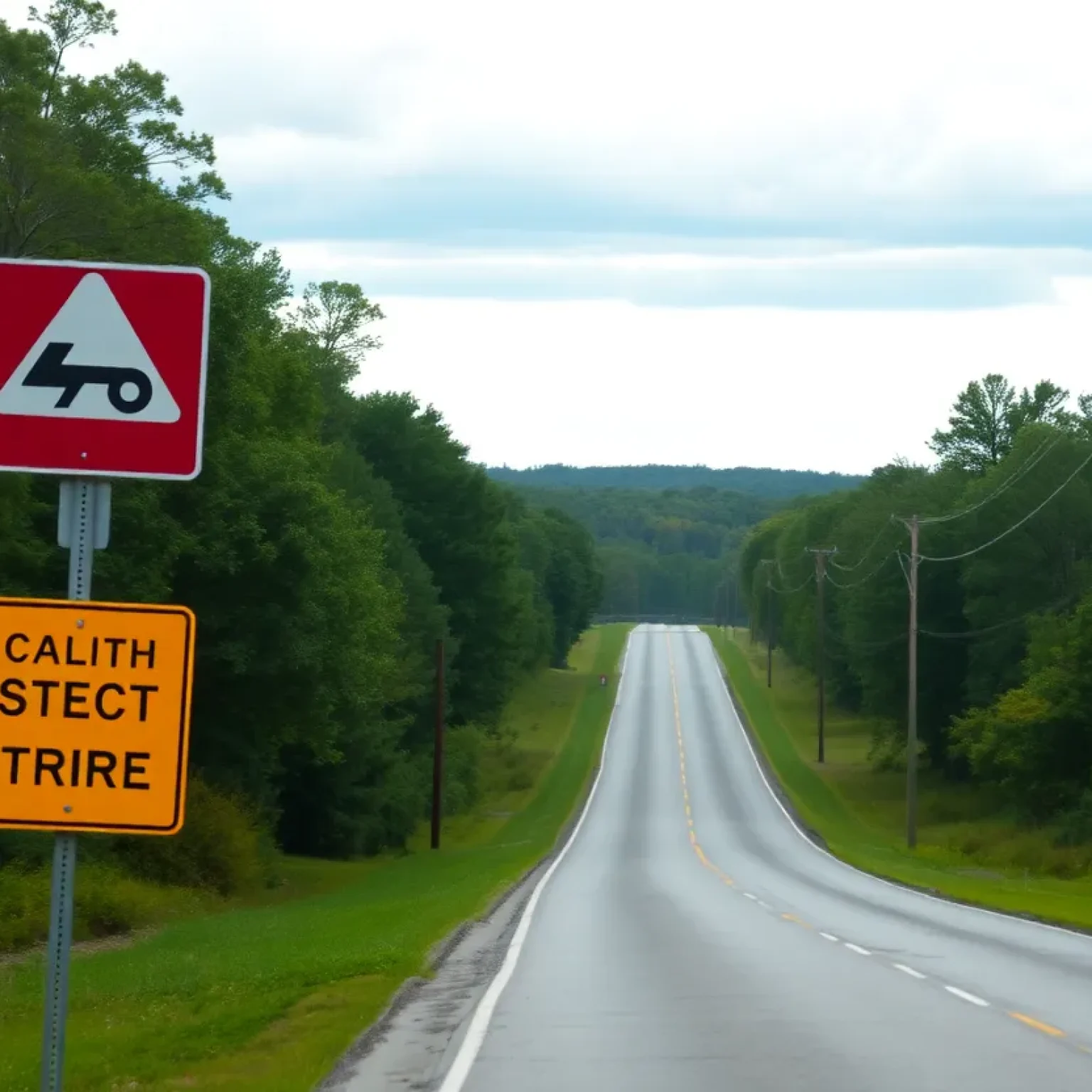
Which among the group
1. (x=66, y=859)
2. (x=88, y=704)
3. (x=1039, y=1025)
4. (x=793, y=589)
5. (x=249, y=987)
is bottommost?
(x=249, y=987)

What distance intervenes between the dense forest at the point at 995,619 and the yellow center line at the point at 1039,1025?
44.3 meters

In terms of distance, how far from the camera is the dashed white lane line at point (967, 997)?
1680 centimetres

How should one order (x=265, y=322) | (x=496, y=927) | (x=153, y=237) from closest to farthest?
(x=496, y=927), (x=153, y=237), (x=265, y=322)

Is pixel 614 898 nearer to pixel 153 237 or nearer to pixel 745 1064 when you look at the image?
pixel 153 237

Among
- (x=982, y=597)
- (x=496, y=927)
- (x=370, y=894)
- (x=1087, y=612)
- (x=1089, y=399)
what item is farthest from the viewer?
(x=1089, y=399)

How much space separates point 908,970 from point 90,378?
16249 millimetres

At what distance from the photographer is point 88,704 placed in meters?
6.04

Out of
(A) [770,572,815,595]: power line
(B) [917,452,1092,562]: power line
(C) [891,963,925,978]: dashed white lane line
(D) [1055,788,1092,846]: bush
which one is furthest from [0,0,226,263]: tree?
(A) [770,572,815,595]: power line

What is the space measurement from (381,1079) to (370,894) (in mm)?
28747

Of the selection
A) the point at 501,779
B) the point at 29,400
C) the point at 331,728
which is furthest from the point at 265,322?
the point at 29,400

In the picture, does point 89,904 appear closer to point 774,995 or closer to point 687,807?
point 774,995

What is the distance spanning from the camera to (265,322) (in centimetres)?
5488

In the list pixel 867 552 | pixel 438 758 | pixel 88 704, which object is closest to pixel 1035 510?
pixel 867 552

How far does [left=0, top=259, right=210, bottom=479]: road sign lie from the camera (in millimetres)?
6117
